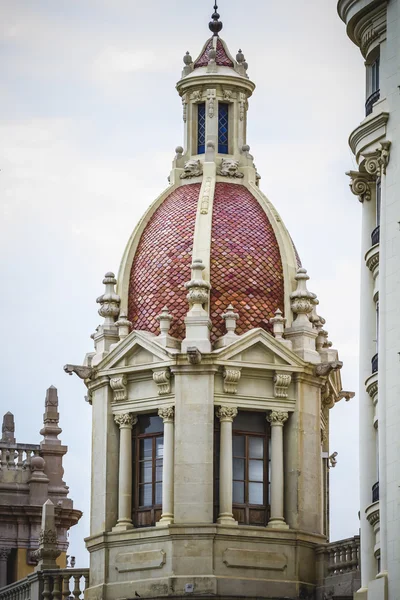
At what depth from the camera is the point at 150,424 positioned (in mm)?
73562

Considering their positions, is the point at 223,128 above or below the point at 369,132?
above

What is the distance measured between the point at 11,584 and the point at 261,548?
9916 mm

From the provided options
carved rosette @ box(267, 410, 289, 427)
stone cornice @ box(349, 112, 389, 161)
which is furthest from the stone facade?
stone cornice @ box(349, 112, 389, 161)

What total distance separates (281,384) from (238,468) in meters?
2.56

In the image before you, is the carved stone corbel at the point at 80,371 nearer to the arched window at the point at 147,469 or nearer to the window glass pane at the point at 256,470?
the arched window at the point at 147,469

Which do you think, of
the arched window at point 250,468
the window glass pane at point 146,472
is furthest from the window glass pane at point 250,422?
the window glass pane at point 146,472

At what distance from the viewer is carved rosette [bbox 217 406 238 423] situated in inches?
2840

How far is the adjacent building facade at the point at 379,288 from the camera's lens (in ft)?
188

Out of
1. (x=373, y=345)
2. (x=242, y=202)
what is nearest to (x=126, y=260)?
(x=242, y=202)

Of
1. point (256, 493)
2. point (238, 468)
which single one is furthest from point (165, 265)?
point (256, 493)

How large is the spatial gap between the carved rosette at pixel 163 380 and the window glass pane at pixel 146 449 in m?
1.62

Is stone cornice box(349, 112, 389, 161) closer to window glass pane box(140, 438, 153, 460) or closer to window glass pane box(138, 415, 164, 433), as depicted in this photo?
window glass pane box(138, 415, 164, 433)

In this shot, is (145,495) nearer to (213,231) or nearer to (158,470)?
(158,470)

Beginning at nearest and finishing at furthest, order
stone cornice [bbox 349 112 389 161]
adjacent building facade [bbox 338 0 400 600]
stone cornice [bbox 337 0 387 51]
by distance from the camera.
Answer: adjacent building facade [bbox 338 0 400 600]
stone cornice [bbox 349 112 389 161]
stone cornice [bbox 337 0 387 51]
